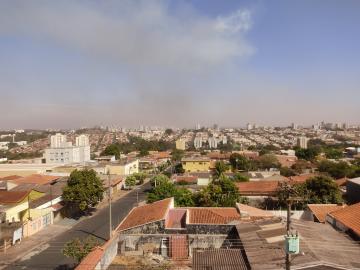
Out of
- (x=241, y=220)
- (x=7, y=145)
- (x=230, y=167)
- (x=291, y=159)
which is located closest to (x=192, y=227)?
(x=241, y=220)

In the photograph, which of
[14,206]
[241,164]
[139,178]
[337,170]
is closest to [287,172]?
[337,170]

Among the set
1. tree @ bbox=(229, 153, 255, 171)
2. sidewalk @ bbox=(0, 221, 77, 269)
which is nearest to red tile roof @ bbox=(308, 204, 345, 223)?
sidewalk @ bbox=(0, 221, 77, 269)

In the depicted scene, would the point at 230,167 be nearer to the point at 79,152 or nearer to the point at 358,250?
the point at 79,152

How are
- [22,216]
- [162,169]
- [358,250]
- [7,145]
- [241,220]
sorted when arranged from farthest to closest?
[7,145]
[162,169]
[22,216]
[241,220]
[358,250]

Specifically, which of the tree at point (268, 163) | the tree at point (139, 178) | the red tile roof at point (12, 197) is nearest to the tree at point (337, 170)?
the tree at point (268, 163)

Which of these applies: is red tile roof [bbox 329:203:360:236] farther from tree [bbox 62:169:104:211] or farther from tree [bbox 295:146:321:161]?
tree [bbox 295:146:321:161]

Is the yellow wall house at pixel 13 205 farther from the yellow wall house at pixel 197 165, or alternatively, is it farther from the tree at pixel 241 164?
the tree at pixel 241 164

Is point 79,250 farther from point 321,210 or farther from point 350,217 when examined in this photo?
point 321,210
